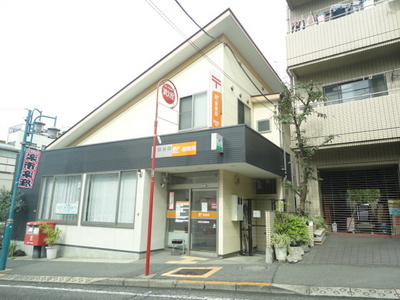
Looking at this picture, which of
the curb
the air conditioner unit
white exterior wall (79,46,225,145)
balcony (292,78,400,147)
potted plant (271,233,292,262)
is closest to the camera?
the curb

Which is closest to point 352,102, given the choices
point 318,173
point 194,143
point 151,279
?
point 318,173

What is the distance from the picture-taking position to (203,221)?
381 inches

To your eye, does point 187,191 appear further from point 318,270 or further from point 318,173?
point 318,173

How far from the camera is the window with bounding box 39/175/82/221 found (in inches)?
464

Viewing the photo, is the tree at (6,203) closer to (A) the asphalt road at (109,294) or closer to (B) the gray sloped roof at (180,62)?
(B) the gray sloped roof at (180,62)

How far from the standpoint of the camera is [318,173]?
12734 millimetres

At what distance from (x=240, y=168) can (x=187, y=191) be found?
7.46ft

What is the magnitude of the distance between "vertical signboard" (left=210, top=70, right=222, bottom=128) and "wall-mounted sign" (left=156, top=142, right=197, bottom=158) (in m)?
1.29

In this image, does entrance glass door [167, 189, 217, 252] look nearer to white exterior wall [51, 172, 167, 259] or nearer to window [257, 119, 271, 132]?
white exterior wall [51, 172, 167, 259]

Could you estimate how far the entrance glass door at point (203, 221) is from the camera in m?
9.47

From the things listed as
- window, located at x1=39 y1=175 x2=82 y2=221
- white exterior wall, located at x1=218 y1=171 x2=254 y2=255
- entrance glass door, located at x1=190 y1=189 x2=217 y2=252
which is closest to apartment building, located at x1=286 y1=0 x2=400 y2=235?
white exterior wall, located at x1=218 y1=171 x2=254 y2=255

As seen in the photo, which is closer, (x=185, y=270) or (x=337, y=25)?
(x=185, y=270)

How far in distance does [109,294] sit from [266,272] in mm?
3795

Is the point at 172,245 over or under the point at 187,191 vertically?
under
